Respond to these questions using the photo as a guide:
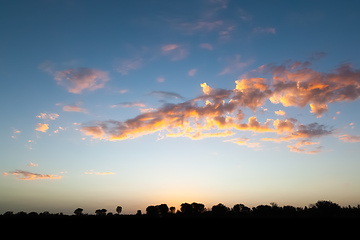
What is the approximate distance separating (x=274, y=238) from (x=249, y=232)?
3638 millimetres

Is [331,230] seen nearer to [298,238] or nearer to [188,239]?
[298,238]

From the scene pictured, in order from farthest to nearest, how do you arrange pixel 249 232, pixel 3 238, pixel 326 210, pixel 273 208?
pixel 273 208 < pixel 326 210 < pixel 249 232 < pixel 3 238

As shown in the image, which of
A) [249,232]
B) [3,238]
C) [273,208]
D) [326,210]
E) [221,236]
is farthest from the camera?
[273,208]

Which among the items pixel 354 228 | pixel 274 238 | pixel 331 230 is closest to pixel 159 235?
pixel 274 238

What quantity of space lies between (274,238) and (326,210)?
139708 millimetres

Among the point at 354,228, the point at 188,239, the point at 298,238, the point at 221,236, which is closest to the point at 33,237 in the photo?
the point at 188,239

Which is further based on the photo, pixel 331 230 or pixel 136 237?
pixel 331 230

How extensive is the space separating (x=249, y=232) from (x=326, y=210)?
13781 centimetres

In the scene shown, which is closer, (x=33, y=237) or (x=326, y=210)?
(x=33, y=237)

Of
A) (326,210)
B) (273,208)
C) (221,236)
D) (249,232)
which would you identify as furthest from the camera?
(273,208)

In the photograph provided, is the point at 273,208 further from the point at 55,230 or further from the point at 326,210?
the point at 55,230

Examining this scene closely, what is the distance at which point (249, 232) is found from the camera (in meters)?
25.7

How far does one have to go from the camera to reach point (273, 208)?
151 meters

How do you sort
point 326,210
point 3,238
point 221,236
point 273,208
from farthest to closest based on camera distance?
point 273,208, point 326,210, point 221,236, point 3,238
